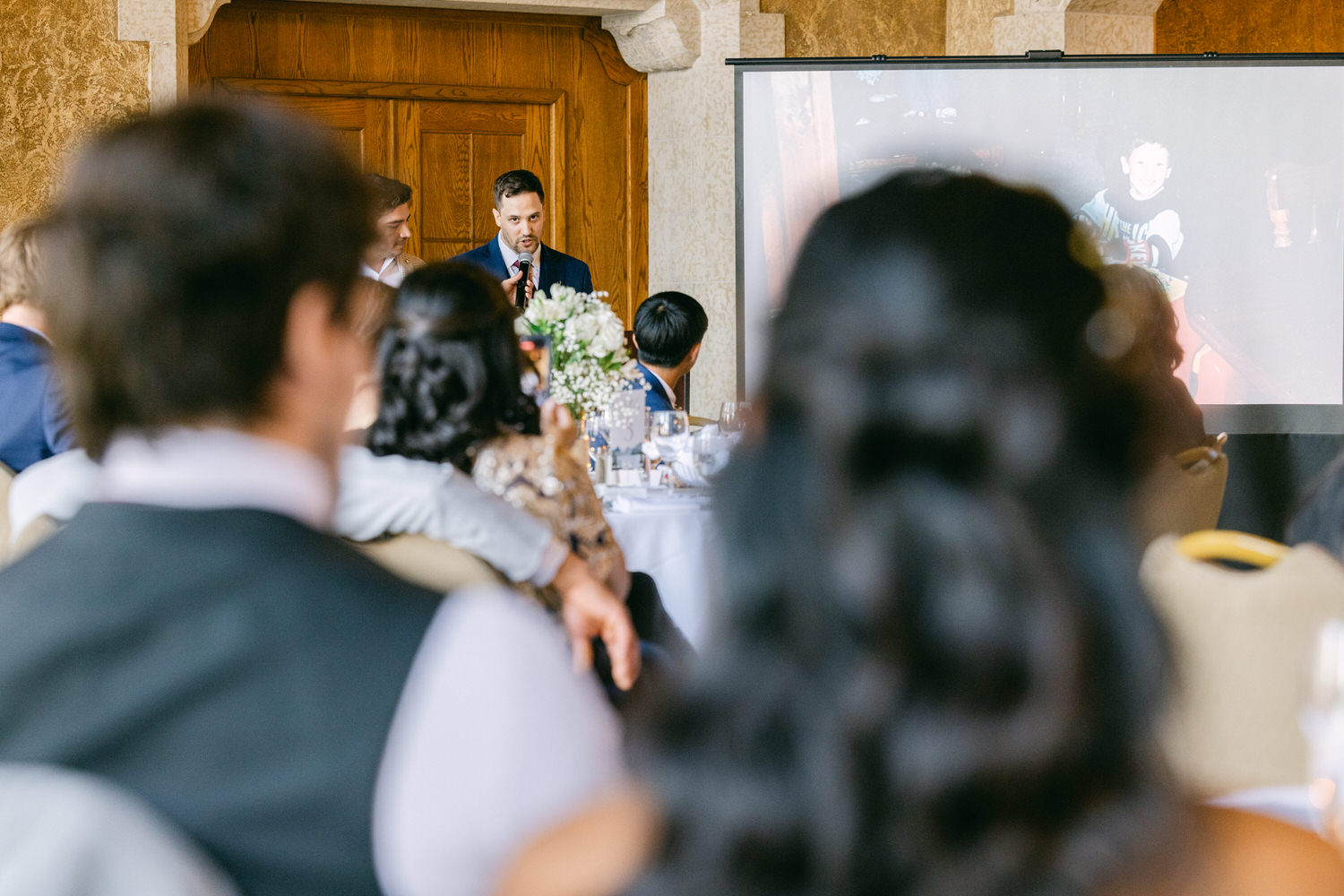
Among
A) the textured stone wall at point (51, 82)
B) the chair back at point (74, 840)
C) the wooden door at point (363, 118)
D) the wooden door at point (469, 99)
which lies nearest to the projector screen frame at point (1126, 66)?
the wooden door at point (469, 99)

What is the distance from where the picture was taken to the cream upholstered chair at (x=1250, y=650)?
4.57 ft

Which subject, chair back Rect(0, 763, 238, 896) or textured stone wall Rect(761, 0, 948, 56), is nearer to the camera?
chair back Rect(0, 763, 238, 896)

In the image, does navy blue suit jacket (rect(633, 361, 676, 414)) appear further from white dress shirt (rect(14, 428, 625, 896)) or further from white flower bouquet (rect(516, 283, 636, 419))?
white dress shirt (rect(14, 428, 625, 896))

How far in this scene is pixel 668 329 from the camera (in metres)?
4.24

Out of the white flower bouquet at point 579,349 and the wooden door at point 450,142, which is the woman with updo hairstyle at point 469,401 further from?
the wooden door at point 450,142

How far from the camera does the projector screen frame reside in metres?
5.57

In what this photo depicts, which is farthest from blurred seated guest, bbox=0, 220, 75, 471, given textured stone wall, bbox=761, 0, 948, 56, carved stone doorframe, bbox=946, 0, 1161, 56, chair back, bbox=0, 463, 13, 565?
carved stone doorframe, bbox=946, 0, 1161, 56

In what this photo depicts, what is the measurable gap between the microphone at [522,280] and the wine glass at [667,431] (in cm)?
149

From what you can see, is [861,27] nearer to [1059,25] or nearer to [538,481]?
[1059,25]

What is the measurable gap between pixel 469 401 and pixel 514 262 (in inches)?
135

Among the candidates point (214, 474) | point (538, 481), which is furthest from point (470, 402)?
point (214, 474)

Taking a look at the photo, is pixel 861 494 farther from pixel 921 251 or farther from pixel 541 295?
pixel 541 295

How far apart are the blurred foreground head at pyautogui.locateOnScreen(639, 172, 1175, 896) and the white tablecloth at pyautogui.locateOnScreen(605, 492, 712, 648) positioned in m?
2.67

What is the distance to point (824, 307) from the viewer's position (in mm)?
521
